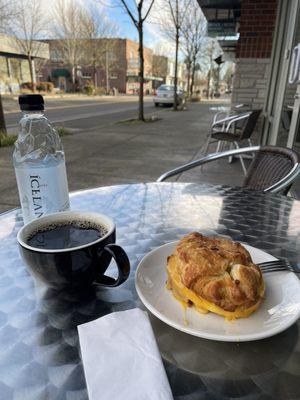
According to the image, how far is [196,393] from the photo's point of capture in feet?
1.69

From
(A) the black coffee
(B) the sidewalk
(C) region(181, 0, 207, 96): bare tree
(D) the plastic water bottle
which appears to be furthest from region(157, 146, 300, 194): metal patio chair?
(C) region(181, 0, 207, 96): bare tree

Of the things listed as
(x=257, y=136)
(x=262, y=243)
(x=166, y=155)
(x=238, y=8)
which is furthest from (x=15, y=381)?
(x=238, y=8)

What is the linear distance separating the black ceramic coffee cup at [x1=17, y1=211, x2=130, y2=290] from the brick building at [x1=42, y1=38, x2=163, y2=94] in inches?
1677

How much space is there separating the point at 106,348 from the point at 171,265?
0.23m

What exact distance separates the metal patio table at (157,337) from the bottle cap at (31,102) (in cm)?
43

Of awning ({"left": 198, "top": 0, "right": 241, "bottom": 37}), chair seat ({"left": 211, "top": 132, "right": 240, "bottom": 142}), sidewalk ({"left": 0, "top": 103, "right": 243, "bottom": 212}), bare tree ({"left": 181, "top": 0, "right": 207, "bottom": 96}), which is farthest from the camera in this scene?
bare tree ({"left": 181, "top": 0, "right": 207, "bottom": 96})

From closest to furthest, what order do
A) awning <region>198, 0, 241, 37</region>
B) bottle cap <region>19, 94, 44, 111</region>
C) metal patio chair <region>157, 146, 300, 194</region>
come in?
bottle cap <region>19, 94, 44, 111</region>, metal patio chair <region>157, 146, 300, 194</region>, awning <region>198, 0, 241, 37</region>

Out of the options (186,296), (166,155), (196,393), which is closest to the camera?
(196,393)

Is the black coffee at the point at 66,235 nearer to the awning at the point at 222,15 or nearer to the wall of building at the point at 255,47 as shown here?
the wall of building at the point at 255,47

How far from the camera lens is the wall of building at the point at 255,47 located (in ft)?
19.0

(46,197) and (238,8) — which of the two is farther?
(238,8)

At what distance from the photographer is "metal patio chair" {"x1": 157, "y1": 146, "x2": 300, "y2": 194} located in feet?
5.71

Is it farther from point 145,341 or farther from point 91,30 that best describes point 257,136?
point 91,30

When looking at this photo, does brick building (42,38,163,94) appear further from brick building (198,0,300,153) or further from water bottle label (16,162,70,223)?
water bottle label (16,162,70,223)
